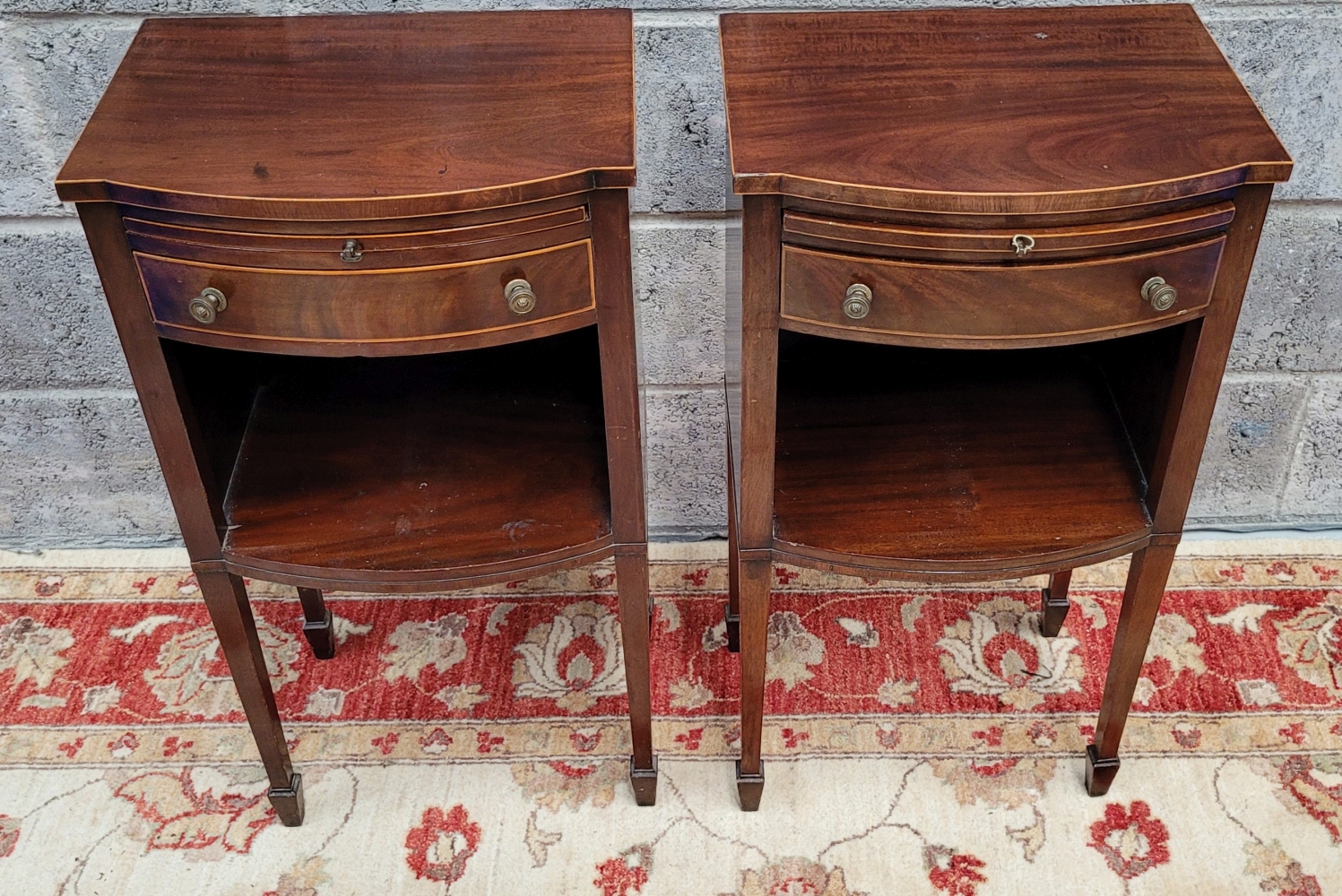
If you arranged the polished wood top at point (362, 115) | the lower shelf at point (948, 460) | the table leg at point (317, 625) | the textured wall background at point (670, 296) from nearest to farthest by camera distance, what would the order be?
1. the polished wood top at point (362, 115)
2. the lower shelf at point (948, 460)
3. the textured wall background at point (670, 296)
4. the table leg at point (317, 625)

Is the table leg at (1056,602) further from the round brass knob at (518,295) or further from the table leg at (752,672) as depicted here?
the round brass knob at (518,295)

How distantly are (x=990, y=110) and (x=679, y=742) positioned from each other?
32.8 inches

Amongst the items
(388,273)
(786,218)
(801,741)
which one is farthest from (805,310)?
(801,741)

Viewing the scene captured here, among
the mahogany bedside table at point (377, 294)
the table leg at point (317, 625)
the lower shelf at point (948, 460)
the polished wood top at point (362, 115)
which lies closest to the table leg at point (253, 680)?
the mahogany bedside table at point (377, 294)

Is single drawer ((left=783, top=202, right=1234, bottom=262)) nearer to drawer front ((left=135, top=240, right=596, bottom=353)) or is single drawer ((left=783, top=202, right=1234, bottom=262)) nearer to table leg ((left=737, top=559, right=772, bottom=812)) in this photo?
drawer front ((left=135, top=240, right=596, bottom=353))

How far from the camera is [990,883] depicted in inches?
56.4

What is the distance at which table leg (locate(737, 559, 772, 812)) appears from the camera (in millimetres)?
1312

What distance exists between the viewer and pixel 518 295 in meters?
1.07

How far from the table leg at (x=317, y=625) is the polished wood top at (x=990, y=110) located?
0.86 meters

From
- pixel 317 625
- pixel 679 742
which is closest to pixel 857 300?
pixel 679 742

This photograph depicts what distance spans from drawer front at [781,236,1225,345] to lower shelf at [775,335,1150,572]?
24cm

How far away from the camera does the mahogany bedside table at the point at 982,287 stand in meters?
1.04

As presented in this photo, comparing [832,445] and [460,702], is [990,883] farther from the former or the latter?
[460,702]

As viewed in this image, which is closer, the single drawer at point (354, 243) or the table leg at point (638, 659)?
the single drawer at point (354, 243)
